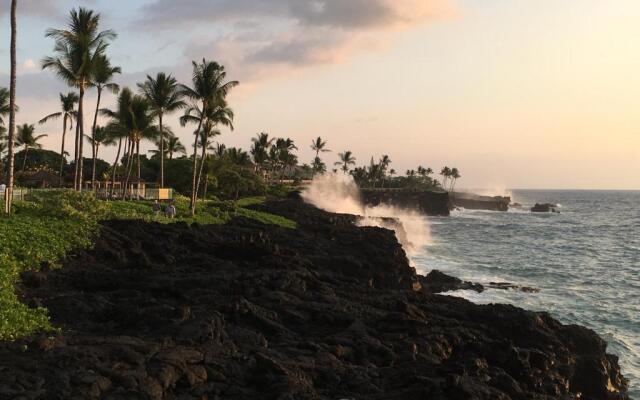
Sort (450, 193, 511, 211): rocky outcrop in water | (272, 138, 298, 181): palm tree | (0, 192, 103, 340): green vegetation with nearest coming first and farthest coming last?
1. (0, 192, 103, 340): green vegetation
2. (272, 138, 298, 181): palm tree
3. (450, 193, 511, 211): rocky outcrop in water

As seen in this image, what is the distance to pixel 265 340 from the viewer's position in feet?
45.2

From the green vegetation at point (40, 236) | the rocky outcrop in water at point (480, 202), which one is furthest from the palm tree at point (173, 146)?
the rocky outcrop in water at point (480, 202)

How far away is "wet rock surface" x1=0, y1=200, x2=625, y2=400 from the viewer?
10672mm

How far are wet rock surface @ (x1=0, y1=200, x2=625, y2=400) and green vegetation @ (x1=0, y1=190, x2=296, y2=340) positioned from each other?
0.63m

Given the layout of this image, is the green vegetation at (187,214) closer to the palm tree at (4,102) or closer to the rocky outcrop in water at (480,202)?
the palm tree at (4,102)

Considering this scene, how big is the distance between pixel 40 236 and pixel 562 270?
36.3 m

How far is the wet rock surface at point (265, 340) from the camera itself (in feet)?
35.0

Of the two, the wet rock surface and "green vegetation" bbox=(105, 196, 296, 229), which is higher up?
"green vegetation" bbox=(105, 196, 296, 229)

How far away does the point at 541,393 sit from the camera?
43.4 feet

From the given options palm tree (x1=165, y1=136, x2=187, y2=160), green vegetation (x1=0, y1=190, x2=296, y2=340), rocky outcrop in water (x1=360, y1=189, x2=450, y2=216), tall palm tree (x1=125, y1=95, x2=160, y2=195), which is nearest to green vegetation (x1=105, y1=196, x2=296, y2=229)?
green vegetation (x1=0, y1=190, x2=296, y2=340)

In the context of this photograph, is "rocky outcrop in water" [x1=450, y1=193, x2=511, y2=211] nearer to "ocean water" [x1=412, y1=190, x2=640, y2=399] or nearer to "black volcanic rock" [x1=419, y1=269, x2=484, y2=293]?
"ocean water" [x1=412, y1=190, x2=640, y2=399]

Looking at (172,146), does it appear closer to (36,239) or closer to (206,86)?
(206,86)

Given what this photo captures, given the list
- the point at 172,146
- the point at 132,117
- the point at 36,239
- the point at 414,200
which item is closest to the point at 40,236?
the point at 36,239

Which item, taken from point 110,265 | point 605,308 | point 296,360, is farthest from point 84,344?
point 605,308
